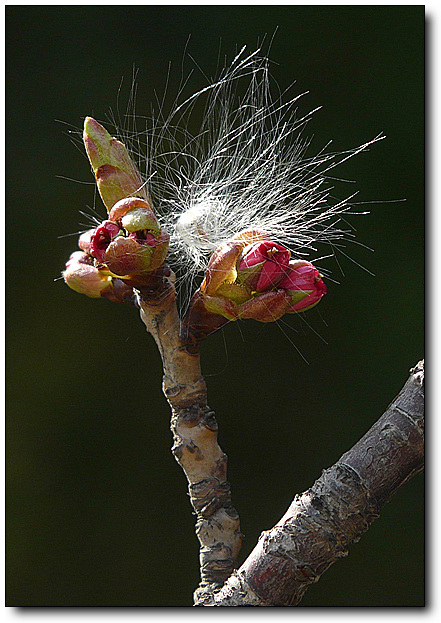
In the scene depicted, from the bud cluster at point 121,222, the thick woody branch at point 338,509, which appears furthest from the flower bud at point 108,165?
the thick woody branch at point 338,509

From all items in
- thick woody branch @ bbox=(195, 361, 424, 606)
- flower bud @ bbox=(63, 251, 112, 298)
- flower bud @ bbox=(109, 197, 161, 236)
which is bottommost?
thick woody branch @ bbox=(195, 361, 424, 606)

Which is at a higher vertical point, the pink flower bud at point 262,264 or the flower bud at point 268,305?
the pink flower bud at point 262,264

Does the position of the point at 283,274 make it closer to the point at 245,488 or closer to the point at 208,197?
the point at 208,197

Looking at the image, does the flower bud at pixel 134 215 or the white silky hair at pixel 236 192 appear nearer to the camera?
the flower bud at pixel 134 215

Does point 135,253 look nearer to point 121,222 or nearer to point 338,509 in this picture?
point 121,222

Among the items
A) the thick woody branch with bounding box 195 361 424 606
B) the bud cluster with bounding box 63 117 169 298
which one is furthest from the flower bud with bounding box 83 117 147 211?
the thick woody branch with bounding box 195 361 424 606

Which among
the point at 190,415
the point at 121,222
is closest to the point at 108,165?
the point at 121,222

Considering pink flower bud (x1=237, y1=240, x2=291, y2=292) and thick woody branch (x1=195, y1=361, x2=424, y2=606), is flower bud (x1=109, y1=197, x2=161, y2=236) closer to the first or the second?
pink flower bud (x1=237, y1=240, x2=291, y2=292)

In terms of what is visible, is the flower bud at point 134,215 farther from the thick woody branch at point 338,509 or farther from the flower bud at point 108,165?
the thick woody branch at point 338,509
